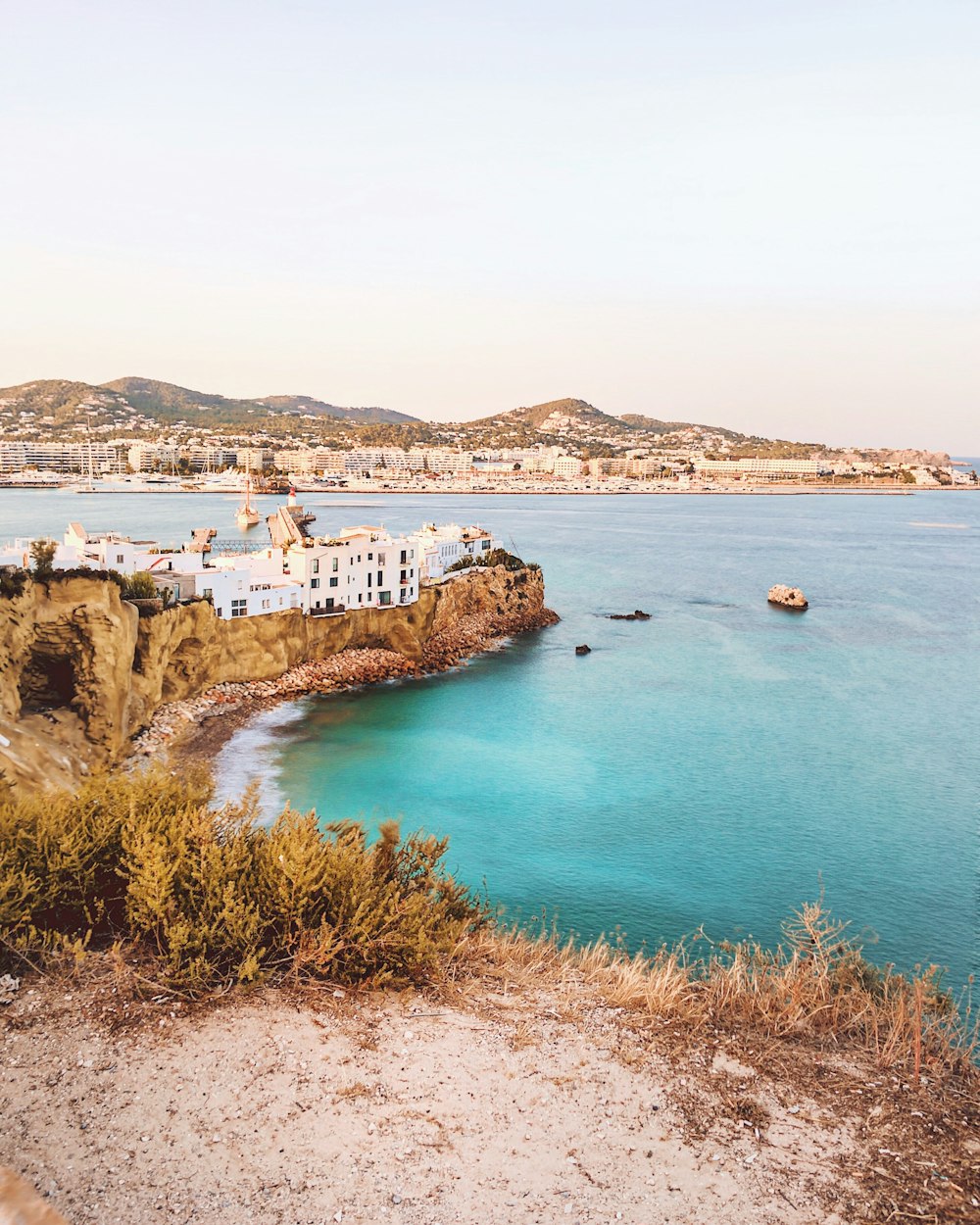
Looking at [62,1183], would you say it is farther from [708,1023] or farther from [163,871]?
[708,1023]

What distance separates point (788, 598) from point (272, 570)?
26.2 meters

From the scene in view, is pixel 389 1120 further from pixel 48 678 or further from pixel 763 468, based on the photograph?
pixel 763 468

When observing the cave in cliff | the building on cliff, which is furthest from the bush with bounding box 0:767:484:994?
the building on cliff

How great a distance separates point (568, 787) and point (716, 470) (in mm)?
160495

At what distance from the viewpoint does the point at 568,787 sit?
1833 cm

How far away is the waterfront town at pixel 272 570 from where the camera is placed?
23.4 m

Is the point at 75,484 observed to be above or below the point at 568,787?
above

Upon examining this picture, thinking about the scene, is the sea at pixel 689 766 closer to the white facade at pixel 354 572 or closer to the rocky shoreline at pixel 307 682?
the rocky shoreline at pixel 307 682

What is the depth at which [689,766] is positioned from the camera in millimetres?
19688

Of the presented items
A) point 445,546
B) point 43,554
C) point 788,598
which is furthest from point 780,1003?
point 788,598

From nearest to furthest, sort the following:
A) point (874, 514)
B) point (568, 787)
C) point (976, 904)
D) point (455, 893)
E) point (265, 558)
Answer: point (455, 893) → point (976, 904) → point (568, 787) → point (265, 558) → point (874, 514)

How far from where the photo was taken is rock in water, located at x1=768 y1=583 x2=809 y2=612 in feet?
134

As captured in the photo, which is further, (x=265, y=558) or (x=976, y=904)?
(x=265, y=558)

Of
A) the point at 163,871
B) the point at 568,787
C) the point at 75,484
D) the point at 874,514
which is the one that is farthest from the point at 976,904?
the point at 75,484
